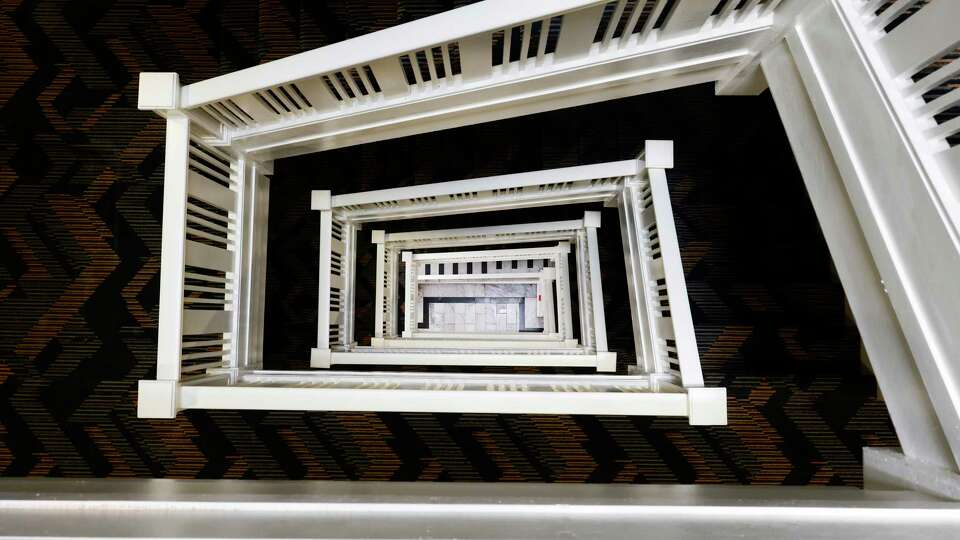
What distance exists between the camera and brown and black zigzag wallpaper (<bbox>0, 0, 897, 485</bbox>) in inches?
59.6

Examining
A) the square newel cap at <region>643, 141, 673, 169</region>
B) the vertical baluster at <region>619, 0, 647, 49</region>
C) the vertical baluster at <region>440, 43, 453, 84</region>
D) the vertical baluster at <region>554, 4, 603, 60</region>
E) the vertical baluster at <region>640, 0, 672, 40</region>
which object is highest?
the vertical baluster at <region>640, 0, 672, 40</region>

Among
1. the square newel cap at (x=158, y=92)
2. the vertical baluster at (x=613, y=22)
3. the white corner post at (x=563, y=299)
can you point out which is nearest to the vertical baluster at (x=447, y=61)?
the vertical baluster at (x=613, y=22)

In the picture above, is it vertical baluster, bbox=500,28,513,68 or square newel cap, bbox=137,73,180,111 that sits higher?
vertical baluster, bbox=500,28,513,68

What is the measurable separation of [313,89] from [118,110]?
1.22m

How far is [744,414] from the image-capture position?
1534 millimetres

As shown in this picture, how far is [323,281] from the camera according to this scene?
1532 mm

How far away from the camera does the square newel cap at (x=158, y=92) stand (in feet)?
3.04

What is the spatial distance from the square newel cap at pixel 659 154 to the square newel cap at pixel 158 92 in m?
1.13

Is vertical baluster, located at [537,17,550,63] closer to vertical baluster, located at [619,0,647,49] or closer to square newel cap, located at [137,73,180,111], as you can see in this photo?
vertical baluster, located at [619,0,647,49]

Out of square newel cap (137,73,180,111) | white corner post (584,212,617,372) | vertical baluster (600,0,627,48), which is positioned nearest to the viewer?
vertical baluster (600,0,627,48)

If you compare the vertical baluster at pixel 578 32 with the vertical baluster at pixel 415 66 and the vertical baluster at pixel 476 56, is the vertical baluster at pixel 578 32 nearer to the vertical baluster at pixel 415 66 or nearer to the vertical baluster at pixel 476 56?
the vertical baluster at pixel 476 56

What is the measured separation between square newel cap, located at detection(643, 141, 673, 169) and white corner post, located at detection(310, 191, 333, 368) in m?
1.04

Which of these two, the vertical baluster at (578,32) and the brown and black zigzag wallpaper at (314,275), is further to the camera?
the brown and black zigzag wallpaper at (314,275)

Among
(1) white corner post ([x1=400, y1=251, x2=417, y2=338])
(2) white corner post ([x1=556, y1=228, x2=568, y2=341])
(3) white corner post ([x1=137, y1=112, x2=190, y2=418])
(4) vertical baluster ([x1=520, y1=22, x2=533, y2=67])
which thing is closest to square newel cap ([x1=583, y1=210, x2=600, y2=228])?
(2) white corner post ([x1=556, y1=228, x2=568, y2=341])
